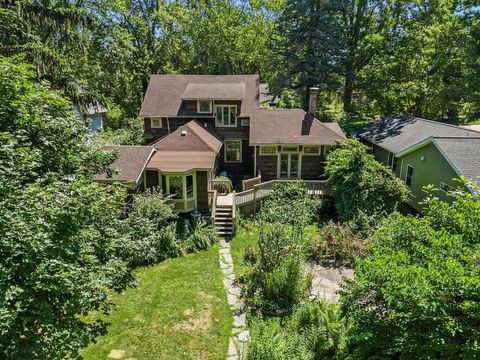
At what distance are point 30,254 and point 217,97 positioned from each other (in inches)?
736

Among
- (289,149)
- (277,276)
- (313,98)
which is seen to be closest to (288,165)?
(289,149)

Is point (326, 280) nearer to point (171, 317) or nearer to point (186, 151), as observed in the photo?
point (171, 317)

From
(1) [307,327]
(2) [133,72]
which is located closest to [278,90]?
(2) [133,72]

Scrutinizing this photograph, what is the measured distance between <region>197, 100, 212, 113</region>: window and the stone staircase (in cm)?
864

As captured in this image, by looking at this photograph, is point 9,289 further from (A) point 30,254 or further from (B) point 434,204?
(B) point 434,204

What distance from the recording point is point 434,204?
725cm

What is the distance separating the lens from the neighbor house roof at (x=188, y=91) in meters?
22.7

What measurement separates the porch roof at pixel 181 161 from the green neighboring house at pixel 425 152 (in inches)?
394

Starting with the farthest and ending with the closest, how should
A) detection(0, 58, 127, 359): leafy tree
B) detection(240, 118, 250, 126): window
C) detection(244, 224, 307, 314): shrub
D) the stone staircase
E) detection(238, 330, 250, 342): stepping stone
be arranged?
detection(240, 118, 250, 126): window → the stone staircase → detection(244, 224, 307, 314): shrub → detection(238, 330, 250, 342): stepping stone → detection(0, 58, 127, 359): leafy tree

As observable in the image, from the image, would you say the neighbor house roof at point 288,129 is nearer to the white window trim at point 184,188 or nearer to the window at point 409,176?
the window at point 409,176

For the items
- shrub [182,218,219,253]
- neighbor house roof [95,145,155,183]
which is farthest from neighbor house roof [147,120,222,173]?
shrub [182,218,219,253]

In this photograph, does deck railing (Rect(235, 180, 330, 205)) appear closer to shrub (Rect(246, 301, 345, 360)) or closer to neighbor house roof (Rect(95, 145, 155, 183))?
neighbor house roof (Rect(95, 145, 155, 183))

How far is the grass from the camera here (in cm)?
920

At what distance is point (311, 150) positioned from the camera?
798 inches
